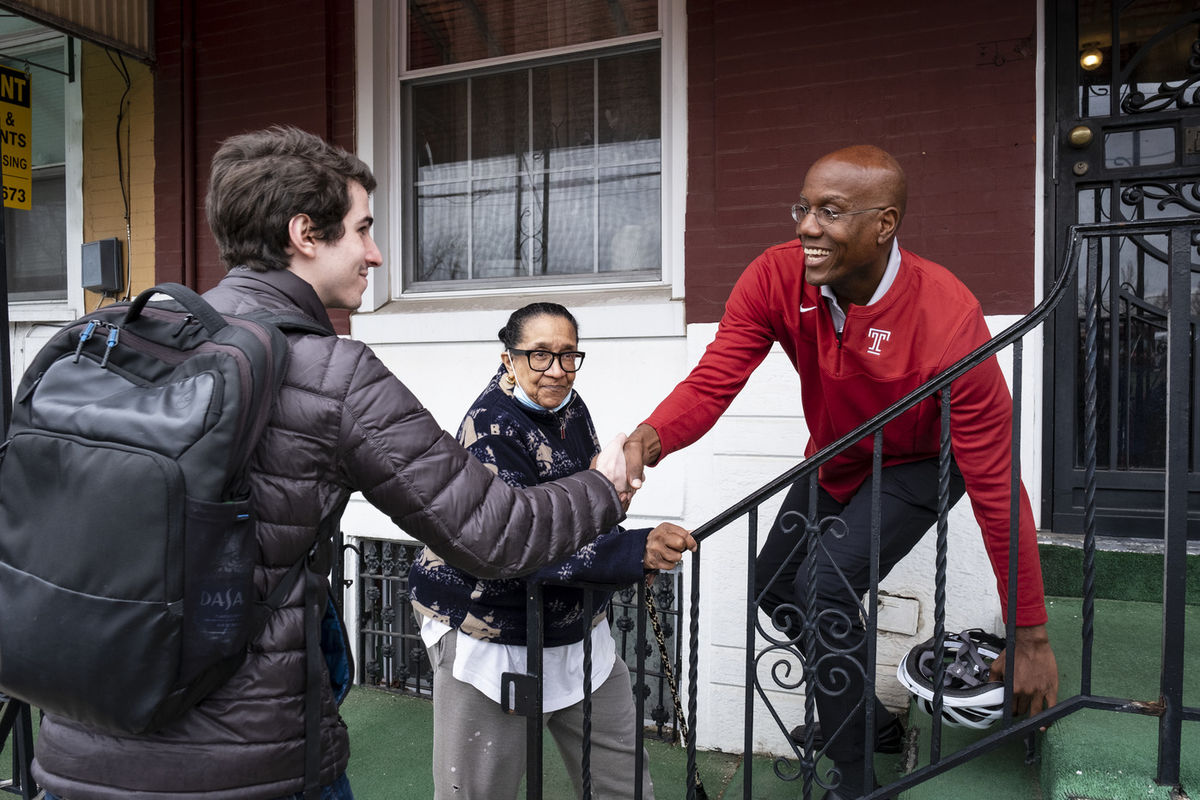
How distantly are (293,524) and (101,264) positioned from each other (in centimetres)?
467

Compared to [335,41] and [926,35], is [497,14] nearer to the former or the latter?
[335,41]

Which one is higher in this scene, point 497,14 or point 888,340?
point 497,14

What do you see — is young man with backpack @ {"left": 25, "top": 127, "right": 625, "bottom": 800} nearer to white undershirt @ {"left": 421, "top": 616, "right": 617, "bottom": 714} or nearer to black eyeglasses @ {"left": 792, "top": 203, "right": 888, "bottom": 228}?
white undershirt @ {"left": 421, "top": 616, "right": 617, "bottom": 714}

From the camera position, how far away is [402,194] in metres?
5.12

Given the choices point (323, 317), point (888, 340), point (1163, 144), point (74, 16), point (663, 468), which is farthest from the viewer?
point (74, 16)

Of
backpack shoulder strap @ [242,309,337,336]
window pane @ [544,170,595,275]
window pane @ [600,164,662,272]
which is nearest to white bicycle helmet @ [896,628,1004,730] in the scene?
backpack shoulder strap @ [242,309,337,336]

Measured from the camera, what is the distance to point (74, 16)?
4793 millimetres

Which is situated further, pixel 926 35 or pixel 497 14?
pixel 497 14

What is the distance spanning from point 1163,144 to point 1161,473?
1.41 meters

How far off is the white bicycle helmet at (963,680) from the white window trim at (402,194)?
2005mm

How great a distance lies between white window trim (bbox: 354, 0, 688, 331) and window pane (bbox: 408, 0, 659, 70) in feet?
0.29

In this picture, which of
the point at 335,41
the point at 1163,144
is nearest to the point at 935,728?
the point at 1163,144

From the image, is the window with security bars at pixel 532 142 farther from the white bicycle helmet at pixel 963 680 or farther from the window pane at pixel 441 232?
the white bicycle helmet at pixel 963 680

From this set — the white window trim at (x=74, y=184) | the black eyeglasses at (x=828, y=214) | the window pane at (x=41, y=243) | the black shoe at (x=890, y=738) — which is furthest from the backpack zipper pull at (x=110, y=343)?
the window pane at (x=41, y=243)
